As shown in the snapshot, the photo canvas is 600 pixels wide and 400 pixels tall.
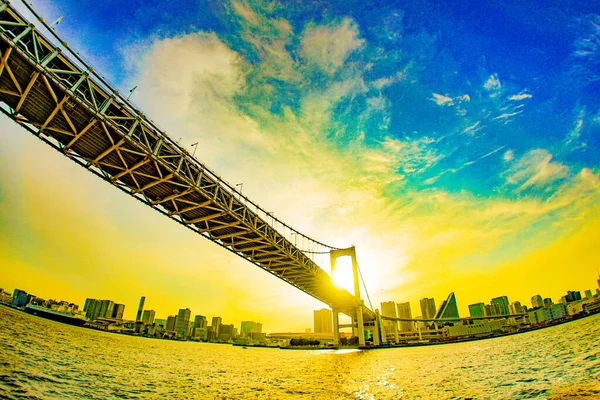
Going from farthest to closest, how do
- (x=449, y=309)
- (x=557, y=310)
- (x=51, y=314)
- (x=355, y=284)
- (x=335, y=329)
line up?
(x=449, y=309)
(x=557, y=310)
(x=51, y=314)
(x=335, y=329)
(x=355, y=284)

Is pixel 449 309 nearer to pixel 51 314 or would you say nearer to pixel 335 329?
pixel 335 329

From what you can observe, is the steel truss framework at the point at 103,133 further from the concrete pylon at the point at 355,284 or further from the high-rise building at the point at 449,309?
the high-rise building at the point at 449,309

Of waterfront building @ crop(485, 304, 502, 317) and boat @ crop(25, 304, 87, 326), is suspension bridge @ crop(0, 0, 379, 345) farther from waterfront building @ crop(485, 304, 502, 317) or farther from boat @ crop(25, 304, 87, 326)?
waterfront building @ crop(485, 304, 502, 317)

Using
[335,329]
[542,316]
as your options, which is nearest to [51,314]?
[335,329]

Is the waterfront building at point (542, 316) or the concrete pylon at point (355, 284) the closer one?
the concrete pylon at point (355, 284)

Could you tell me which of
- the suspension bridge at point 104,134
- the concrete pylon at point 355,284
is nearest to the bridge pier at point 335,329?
the concrete pylon at point 355,284

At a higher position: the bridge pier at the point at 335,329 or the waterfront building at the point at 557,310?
the waterfront building at the point at 557,310

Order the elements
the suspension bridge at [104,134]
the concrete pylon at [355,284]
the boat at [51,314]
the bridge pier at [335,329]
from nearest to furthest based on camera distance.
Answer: the suspension bridge at [104,134], the concrete pylon at [355,284], the bridge pier at [335,329], the boat at [51,314]
